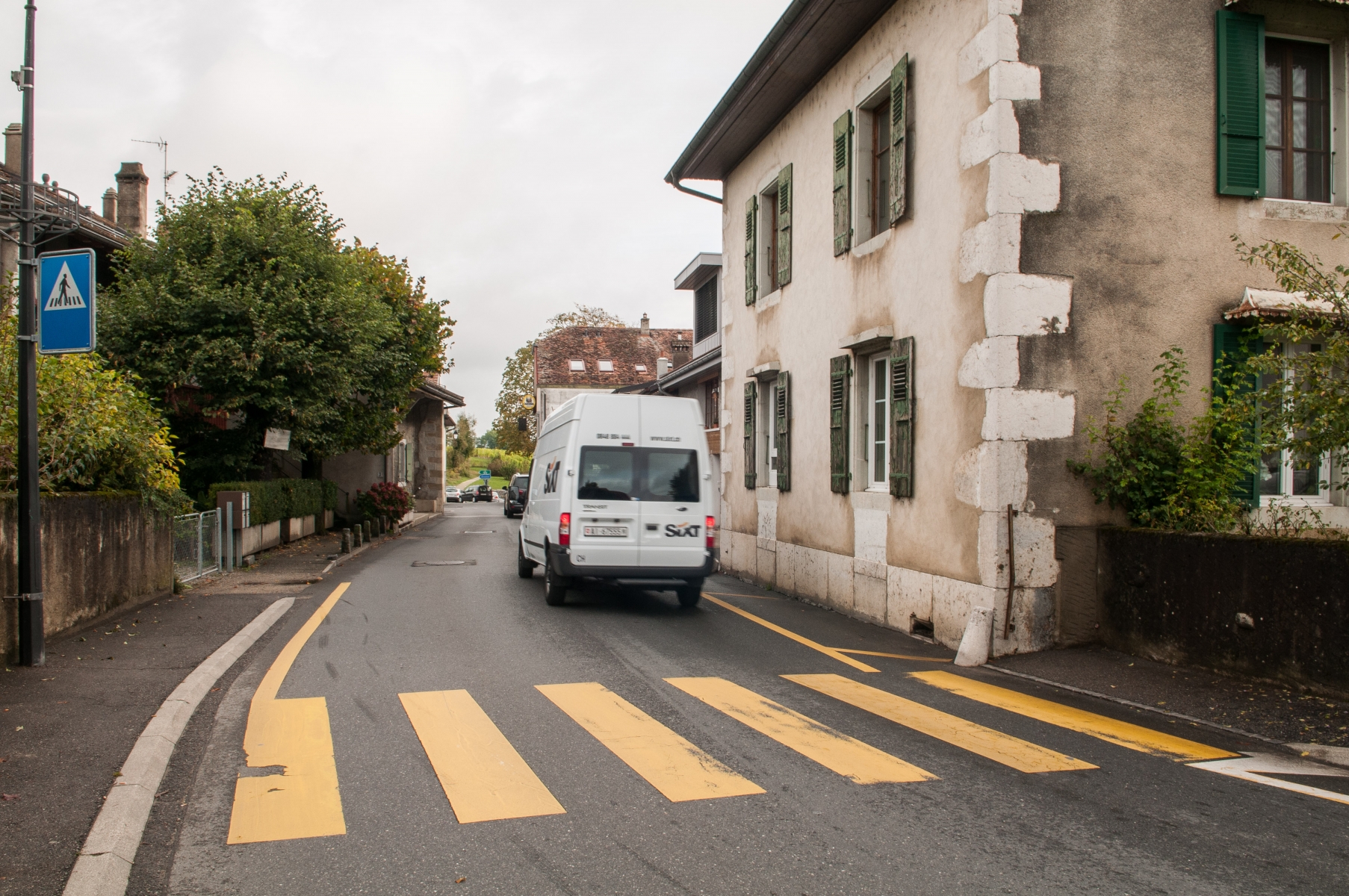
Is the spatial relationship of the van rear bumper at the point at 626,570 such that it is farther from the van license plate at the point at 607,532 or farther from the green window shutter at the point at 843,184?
the green window shutter at the point at 843,184

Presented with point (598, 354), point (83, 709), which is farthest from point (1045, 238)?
point (598, 354)

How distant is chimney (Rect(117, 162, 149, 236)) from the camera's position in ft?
105

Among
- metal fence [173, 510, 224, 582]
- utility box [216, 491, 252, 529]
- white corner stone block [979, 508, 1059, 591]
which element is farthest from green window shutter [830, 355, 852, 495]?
utility box [216, 491, 252, 529]

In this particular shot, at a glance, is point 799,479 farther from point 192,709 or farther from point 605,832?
point 605,832

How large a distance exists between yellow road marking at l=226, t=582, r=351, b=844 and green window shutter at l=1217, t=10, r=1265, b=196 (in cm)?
926

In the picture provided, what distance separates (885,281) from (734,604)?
461 centimetres

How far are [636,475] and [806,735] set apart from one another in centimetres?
632

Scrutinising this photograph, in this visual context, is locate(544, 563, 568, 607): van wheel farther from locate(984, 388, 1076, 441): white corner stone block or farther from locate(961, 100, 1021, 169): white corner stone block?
locate(961, 100, 1021, 169): white corner stone block

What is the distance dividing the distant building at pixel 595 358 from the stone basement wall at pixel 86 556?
43.2 metres

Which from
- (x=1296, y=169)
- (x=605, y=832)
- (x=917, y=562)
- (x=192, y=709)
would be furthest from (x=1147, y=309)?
(x=192, y=709)

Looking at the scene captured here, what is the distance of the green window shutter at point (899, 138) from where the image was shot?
420 inches

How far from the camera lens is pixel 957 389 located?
9.54 metres

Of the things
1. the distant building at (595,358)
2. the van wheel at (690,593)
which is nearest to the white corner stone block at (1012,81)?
the van wheel at (690,593)

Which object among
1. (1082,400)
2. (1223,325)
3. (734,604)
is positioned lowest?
(734,604)
